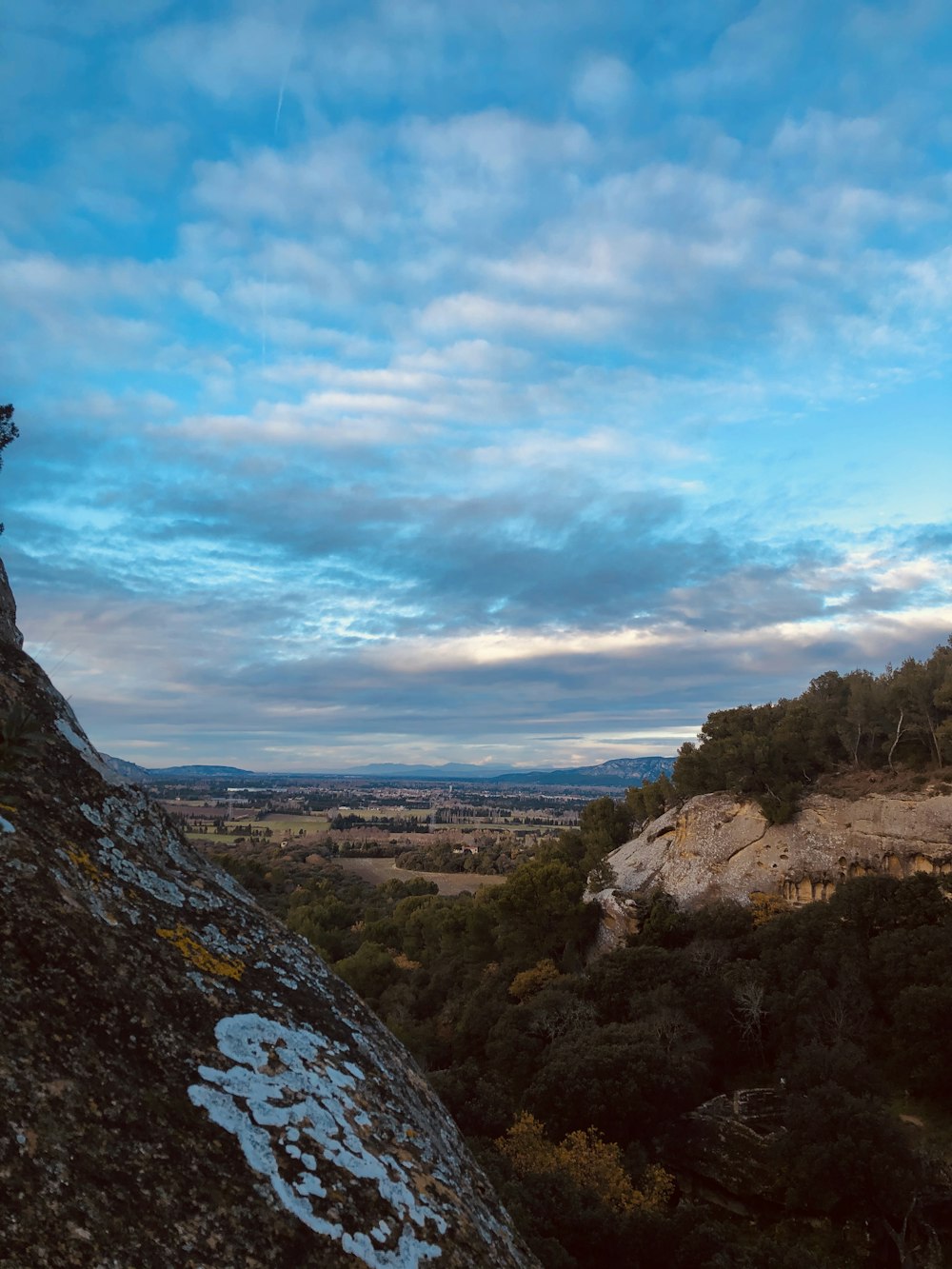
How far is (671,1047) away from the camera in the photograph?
26.0m

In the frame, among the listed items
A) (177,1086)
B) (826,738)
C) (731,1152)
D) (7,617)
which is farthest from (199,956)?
(826,738)

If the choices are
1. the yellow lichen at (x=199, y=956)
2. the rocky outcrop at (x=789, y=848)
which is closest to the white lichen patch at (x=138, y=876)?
the yellow lichen at (x=199, y=956)

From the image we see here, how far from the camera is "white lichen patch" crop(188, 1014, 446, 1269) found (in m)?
4.18

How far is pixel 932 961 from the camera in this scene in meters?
27.5

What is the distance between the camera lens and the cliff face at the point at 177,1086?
12.3 feet

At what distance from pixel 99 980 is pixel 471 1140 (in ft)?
61.0

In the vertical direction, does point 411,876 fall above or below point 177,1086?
below

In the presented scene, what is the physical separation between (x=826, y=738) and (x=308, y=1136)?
45583 mm

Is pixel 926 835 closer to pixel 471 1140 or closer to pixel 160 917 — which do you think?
pixel 471 1140

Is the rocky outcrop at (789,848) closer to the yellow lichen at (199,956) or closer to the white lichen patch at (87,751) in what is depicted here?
the white lichen patch at (87,751)

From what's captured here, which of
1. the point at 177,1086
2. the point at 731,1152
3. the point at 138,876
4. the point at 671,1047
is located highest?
the point at 138,876

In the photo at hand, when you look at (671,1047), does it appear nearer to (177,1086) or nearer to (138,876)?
(138,876)

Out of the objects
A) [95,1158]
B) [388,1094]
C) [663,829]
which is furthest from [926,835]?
[95,1158]

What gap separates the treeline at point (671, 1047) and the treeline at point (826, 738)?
8.13 metres
